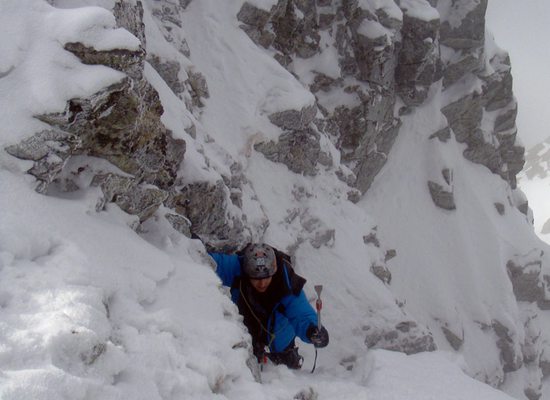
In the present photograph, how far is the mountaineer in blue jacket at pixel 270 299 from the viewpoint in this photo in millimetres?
7082

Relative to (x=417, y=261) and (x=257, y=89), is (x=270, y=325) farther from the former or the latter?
(x=417, y=261)

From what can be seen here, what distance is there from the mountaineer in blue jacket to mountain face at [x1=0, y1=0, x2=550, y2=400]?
1.30 m

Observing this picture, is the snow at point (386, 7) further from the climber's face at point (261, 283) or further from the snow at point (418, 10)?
the climber's face at point (261, 283)

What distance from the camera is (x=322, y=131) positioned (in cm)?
1680

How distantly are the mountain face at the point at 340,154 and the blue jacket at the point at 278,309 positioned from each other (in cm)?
172

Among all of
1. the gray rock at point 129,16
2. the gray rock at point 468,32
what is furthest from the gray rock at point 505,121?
the gray rock at point 129,16

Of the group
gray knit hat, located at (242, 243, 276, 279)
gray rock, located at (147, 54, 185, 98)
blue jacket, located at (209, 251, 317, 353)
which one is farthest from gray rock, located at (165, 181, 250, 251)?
gray rock, located at (147, 54, 185, 98)

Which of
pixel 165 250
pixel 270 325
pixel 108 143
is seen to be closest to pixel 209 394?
pixel 165 250

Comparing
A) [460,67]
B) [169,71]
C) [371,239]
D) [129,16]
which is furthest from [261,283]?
[460,67]

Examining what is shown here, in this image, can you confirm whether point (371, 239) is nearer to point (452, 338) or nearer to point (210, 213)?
point (452, 338)

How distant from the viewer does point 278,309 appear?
7410 mm

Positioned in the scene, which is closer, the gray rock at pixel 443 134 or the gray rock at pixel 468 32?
the gray rock at pixel 443 134

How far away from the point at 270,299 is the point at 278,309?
0.74ft

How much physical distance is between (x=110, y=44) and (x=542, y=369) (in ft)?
108
